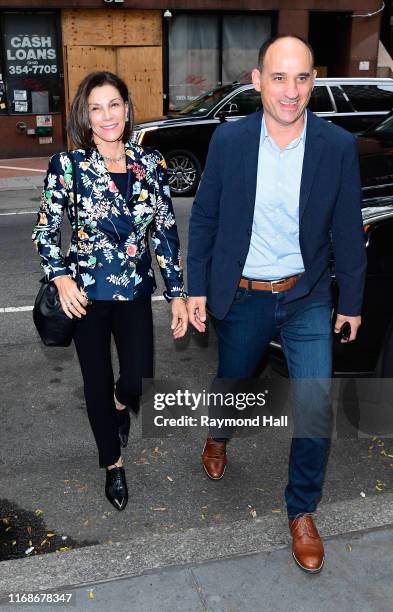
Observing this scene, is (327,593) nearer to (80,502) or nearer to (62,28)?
(80,502)

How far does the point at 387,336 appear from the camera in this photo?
3.90m

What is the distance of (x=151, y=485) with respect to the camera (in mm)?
3754

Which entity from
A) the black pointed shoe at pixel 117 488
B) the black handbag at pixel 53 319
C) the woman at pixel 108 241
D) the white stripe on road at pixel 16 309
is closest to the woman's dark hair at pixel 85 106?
the woman at pixel 108 241

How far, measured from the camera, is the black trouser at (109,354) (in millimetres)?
3365

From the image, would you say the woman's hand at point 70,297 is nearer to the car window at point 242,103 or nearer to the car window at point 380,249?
the car window at point 380,249

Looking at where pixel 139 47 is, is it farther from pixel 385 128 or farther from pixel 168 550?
pixel 168 550

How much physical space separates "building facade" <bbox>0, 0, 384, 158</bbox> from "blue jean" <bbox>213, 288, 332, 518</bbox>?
14.4m

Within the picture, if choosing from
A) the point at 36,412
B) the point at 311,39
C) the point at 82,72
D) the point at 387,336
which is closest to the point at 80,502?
the point at 36,412

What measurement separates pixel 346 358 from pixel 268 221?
3.92 feet

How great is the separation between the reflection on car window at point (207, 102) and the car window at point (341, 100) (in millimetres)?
1909

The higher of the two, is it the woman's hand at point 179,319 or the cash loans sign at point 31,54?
the cash loans sign at point 31,54

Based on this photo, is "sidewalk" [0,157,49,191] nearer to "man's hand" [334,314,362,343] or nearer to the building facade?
the building facade

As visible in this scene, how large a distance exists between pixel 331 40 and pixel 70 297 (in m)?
19.9

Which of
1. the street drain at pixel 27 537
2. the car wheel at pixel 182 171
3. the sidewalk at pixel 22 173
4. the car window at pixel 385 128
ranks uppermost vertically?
the car window at pixel 385 128
